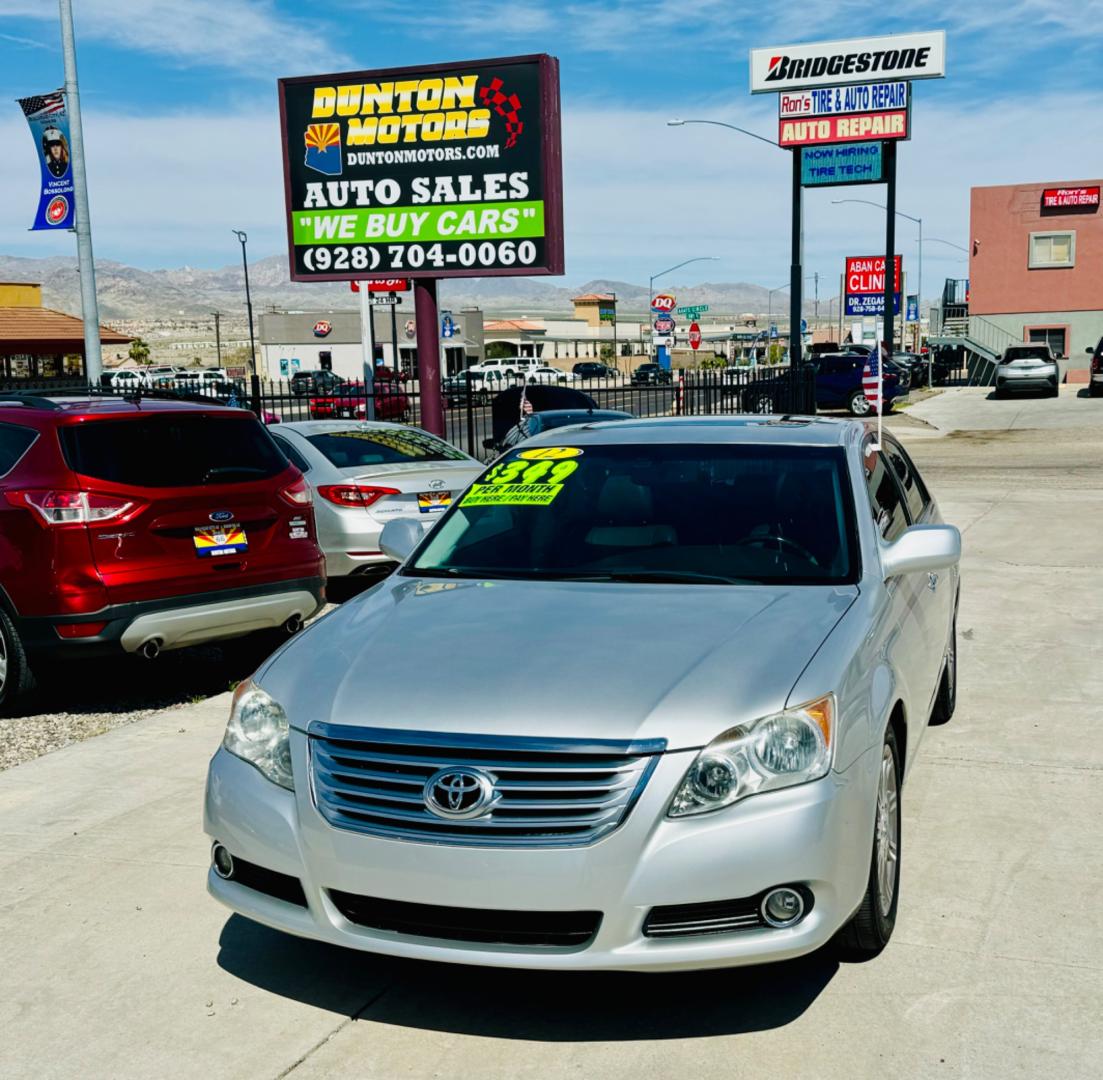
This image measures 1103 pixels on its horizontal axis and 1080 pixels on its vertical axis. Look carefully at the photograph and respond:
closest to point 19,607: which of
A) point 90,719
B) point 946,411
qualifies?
point 90,719

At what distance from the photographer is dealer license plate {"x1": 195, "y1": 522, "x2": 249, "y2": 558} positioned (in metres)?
7.65

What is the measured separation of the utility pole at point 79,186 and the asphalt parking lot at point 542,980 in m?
13.0

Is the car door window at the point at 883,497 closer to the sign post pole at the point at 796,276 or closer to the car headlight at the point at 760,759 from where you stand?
the car headlight at the point at 760,759

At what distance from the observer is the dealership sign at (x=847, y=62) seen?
48.1m

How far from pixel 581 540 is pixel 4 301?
59.5 meters

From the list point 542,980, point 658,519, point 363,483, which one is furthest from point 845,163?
point 542,980

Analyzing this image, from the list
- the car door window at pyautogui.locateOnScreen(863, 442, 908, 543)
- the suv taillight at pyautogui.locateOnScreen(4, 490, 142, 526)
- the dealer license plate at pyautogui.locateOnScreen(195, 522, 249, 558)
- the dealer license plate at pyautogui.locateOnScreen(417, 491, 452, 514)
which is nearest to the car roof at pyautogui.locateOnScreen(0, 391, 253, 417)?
the suv taillight at pyautogui.locateOnScreen(4, 490, 142, 526)

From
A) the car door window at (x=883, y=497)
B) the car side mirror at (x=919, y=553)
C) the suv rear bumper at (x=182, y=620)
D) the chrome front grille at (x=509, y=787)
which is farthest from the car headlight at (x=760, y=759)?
the suv rear bumper at (x=182, y=620)

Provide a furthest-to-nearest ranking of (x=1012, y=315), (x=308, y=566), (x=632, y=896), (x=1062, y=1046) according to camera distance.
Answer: (x=1012, y=315)
(x=308, y=566)
(x=1062, y=1046)
(x=632, y=896)

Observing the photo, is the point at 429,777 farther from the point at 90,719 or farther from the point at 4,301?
the point at 4,301

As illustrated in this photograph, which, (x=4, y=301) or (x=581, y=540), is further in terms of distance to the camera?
(x=4, y=301)

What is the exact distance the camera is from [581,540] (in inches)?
199

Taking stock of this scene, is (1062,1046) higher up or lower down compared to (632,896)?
lower down

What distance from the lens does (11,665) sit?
7.38 metres
